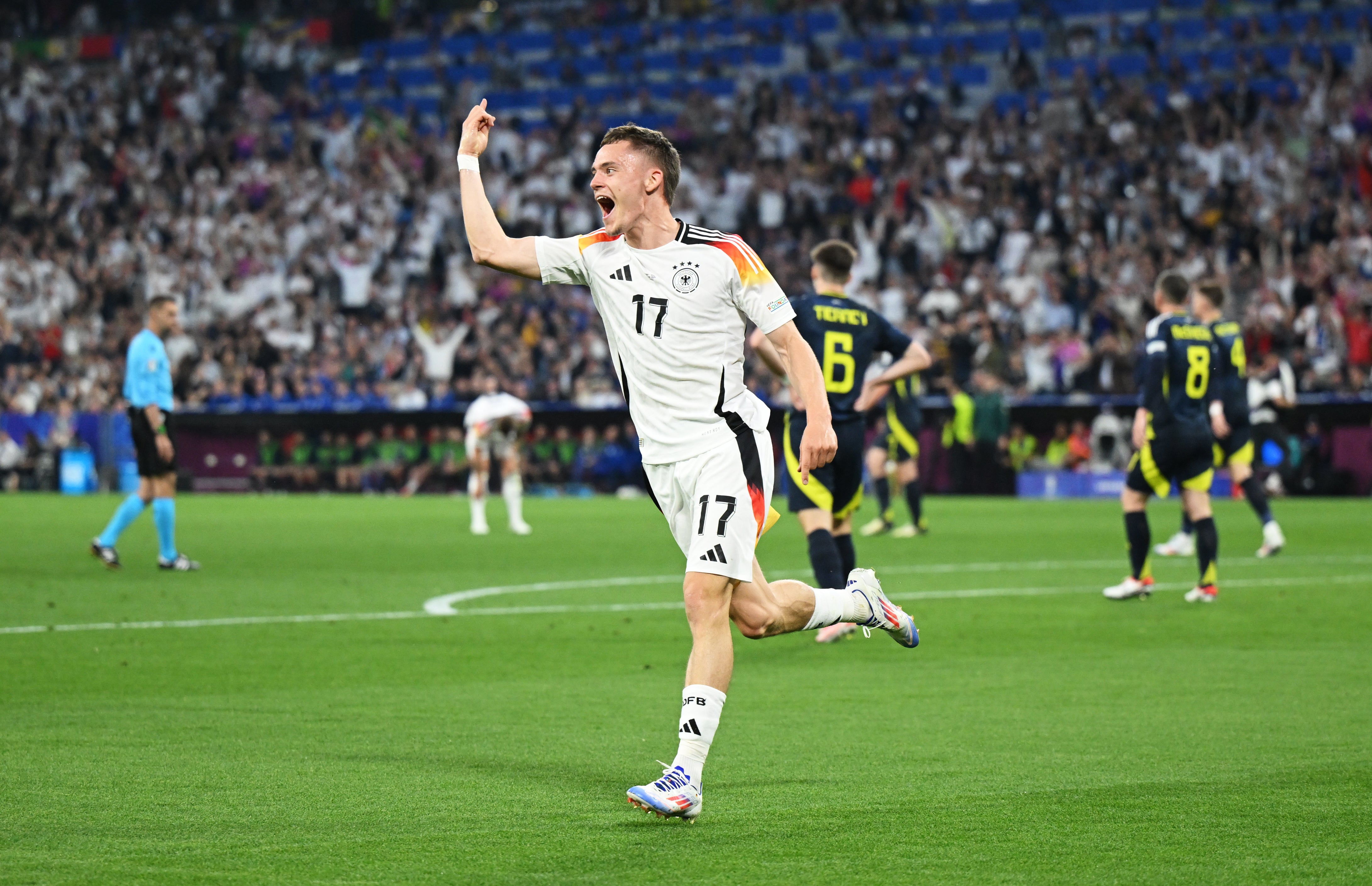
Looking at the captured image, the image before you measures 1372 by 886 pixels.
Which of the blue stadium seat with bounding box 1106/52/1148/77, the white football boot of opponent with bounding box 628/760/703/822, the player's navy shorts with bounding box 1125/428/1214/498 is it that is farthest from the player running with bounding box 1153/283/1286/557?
the blue stadium seat with bounding box 1106/52/1148/77

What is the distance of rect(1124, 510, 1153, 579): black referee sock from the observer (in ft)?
40.4

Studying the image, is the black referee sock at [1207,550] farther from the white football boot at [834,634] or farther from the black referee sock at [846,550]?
the white football boot at [834,634]

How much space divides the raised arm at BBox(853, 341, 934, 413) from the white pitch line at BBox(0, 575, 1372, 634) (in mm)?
2357

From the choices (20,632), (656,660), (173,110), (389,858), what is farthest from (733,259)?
Answer: (173,110)

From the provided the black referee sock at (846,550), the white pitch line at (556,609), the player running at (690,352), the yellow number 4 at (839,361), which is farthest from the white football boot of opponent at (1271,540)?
the player running at (690,352)

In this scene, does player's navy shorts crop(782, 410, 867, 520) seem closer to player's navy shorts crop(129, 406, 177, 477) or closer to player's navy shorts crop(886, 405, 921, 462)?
player's navy shorts crop(129, 406, 177, 477)

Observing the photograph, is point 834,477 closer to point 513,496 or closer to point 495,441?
point 513,496

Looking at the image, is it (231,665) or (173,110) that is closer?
(231,665)

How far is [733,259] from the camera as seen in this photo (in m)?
5.84

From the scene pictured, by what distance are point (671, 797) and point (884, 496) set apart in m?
15.3

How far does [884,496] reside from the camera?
20.4m

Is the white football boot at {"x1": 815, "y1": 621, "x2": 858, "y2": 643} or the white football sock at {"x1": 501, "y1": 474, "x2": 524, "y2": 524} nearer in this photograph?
the white football boot at {"x1": 815, "y1": 621, "x2": 858, "y2": 643}

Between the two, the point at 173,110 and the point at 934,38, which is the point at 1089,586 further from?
the point at 173,110

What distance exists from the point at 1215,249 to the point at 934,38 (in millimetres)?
10015
